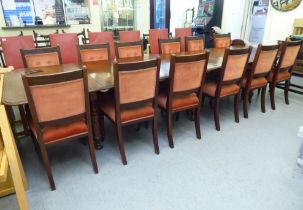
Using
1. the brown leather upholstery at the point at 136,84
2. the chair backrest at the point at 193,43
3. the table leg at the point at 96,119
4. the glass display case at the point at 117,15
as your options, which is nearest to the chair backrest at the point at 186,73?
the brown leather upholstery at the point at 136,84

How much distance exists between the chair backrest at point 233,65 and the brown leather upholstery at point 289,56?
0.84 m

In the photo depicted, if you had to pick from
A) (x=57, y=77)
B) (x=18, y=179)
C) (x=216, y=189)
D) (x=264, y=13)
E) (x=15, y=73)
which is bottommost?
(x=216, y=189)

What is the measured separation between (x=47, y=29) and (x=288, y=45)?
4913 millimetres

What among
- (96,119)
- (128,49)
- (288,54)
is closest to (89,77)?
(96,119)

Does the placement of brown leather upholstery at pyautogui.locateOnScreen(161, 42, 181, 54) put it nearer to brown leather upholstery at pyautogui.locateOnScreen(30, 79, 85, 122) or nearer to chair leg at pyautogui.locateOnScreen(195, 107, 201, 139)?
chair leg at pyautogui.locateOnScreen(195, 107, 201, 139)

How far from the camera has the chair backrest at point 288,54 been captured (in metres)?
2.82

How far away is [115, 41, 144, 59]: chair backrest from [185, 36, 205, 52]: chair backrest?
2.64 feet

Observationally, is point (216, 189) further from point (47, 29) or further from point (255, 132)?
point (47, 29)

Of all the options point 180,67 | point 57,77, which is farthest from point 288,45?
point 57,77

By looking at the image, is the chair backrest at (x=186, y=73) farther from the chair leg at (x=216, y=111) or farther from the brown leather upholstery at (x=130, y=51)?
the brown leather upholstery at (x=130, y=51)

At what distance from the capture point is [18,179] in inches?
49.7

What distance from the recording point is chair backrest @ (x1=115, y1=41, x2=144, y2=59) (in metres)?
2.84

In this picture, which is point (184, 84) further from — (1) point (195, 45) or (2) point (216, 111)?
(1) point (195, 45)

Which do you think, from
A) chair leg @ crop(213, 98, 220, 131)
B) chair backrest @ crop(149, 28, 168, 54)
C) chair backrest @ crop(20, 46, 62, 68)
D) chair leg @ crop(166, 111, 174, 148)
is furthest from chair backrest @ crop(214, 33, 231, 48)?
chair backrest @ crop(20, 46, 62, 68)
